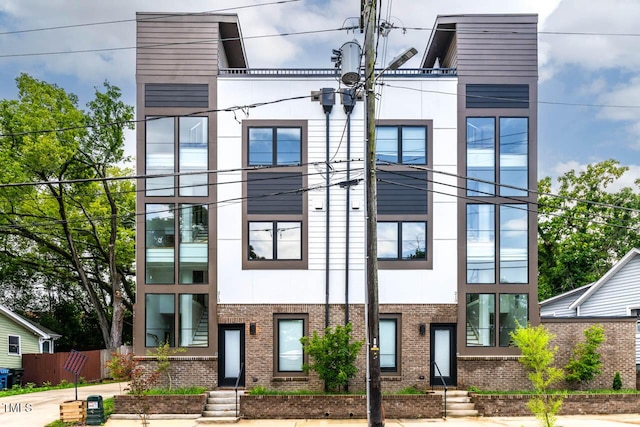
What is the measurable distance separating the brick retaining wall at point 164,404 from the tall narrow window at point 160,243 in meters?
3.63

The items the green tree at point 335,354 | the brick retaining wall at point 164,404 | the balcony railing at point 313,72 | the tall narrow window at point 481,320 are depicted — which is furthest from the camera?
the balcony railing at point 313,72

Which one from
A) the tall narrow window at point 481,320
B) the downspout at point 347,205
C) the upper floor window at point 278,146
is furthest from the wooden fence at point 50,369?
the tall narrow window at point 481,320

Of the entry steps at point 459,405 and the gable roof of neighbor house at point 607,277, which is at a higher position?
the gable roof of neighbor house at point 607,277

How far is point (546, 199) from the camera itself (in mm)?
34406

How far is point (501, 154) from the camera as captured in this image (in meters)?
18.7

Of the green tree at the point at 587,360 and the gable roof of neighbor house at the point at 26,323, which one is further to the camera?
the gable roof of neighbor house at the point at 26,323

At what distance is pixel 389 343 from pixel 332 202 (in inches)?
188

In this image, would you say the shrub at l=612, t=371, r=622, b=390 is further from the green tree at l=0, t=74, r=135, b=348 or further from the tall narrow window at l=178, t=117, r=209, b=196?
the green tree at l=0, t=74, r=135, b=348

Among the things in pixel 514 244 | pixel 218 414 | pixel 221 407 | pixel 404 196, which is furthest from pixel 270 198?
pixel 514 244

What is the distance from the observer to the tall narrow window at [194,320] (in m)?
18.2

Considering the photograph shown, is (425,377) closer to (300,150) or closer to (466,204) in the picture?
(466,204)

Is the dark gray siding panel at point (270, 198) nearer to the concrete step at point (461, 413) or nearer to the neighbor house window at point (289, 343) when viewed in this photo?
the neighbor house window at point (289, 343)

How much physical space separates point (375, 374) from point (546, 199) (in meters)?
24.8

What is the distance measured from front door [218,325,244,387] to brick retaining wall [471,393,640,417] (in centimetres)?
715
